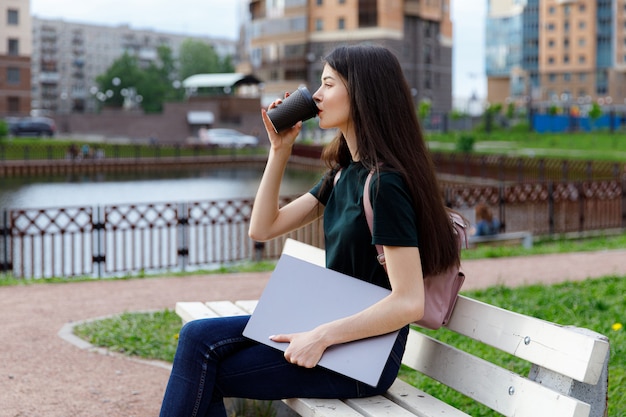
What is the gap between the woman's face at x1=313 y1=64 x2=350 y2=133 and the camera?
291 centimetres

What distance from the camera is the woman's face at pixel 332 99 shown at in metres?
2.91

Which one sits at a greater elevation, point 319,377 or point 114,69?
point 114,69

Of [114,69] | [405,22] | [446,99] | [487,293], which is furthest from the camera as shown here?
[114,69]

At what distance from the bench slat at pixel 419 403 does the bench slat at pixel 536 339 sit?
25 centimetres

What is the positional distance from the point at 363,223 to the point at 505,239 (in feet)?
37.1

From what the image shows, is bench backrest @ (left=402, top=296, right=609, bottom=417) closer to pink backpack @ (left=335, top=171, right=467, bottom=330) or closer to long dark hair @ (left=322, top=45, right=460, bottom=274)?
pink backpack @ (left=335, top=171, right=467, bottom=330)

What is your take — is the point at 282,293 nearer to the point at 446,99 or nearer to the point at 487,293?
the point at 487,293

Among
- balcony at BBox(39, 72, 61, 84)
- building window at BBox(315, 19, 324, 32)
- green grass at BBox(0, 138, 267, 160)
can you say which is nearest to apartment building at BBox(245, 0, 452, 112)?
building window at BBox(315, 19, 324, 32)

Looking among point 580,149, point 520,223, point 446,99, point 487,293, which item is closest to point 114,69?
point 446,99

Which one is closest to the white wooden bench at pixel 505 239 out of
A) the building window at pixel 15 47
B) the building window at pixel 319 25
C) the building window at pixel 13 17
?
the building window at pixel 319 25

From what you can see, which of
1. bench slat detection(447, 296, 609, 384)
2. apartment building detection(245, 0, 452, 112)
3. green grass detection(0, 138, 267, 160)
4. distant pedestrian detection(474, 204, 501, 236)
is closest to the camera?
bench slat detection(447, 296, 609, 384)

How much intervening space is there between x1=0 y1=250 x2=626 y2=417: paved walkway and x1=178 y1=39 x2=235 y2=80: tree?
96225mm

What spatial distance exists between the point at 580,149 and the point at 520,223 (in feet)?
84.9

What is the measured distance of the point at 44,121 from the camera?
55.3 metres
